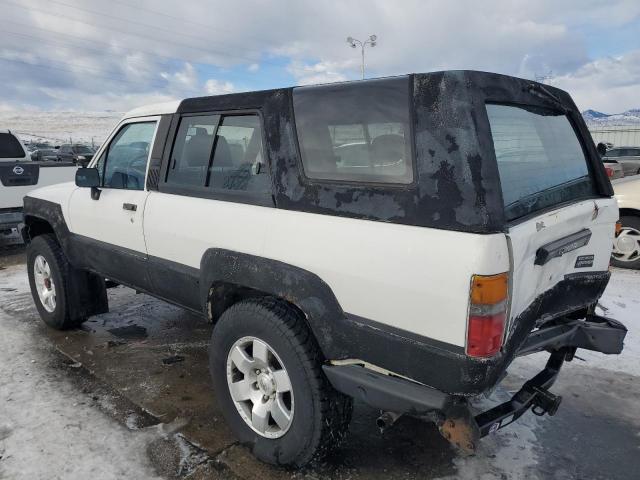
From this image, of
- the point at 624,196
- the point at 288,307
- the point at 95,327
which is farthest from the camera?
the point at 624,196

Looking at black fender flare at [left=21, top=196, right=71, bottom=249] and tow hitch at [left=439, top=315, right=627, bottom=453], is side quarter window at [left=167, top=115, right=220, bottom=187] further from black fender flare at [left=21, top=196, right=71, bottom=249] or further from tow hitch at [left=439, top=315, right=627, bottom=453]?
tow hitch at [left=439, top=315, right=627, bottom=453]

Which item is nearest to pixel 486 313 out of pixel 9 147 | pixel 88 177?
pixel 88 177

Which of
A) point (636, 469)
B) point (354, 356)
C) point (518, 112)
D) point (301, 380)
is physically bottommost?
point (636, 469)

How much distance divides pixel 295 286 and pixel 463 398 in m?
0.90

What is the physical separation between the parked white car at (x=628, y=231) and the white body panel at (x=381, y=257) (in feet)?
18.5

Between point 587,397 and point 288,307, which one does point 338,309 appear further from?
point 587,397

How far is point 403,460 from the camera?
2.74m

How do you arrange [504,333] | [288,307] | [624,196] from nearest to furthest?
[504,333] < [288,307] < [624,196]

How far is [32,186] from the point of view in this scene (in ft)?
25.1

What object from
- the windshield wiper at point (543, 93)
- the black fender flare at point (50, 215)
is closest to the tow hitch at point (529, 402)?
the windshield wiper at point (543, 93)

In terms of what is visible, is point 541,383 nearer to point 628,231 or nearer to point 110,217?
point 110,217

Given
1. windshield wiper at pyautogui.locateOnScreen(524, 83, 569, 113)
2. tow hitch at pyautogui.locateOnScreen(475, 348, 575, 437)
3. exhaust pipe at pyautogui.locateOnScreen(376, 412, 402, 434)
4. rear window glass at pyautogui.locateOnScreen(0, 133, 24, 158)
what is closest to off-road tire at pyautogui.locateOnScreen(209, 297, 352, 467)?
exhaust pipe at pyautogui.locateOnScreen(376, 412, 402, 434)

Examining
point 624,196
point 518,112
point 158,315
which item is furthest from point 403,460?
point 624,196

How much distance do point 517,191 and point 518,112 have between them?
471mm
